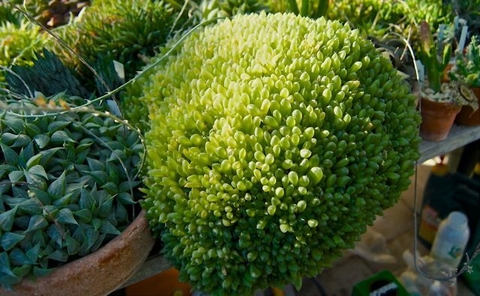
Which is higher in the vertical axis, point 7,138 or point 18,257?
point 7,138

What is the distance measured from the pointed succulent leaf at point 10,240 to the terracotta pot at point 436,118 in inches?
37.0

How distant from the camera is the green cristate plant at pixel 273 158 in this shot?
31.2 inches

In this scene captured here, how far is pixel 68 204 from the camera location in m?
0.79

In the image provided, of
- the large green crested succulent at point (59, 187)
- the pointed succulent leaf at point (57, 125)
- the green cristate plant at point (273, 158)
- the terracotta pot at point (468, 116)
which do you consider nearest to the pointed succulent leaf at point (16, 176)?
the large green crested succulent at point (59, 187)

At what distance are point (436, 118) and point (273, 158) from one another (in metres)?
0.61

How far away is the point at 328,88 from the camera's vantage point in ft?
2.76

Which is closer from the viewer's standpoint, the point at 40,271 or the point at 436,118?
the point at 40,271

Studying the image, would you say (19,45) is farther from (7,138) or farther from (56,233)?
(56,233)

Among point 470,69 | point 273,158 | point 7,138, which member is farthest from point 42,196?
point 470,69

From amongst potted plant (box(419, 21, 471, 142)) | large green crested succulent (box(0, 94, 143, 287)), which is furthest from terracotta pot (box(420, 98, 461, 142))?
large green crested succulent (box(0, 94, 143, 287))

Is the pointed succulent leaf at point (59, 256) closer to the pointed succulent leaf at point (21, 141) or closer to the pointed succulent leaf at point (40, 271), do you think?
the pointed succulent leaf at point (40, 271)

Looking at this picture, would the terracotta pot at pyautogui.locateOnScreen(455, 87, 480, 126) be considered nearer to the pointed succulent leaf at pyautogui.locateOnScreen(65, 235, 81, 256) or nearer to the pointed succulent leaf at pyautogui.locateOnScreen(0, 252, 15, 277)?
the pointed succulent leaf at pyautogui.locateOnScreen(65, 235, 81, 256)

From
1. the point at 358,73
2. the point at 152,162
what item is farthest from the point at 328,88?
the point at 152,162

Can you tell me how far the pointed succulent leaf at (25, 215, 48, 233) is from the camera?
759 mm
